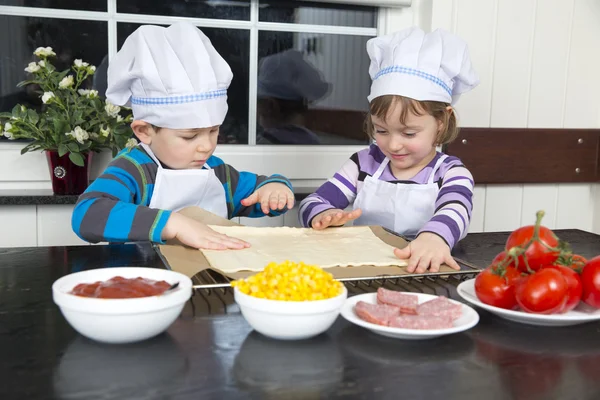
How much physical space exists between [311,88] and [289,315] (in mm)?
1691

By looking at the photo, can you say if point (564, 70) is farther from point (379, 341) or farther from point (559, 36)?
point (379, 341)

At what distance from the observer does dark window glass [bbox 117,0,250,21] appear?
84.2 inches

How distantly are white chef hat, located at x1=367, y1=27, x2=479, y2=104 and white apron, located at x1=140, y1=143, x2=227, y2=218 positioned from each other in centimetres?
47

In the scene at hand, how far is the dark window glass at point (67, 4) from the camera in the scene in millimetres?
2037

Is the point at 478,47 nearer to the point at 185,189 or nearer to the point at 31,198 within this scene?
the point at 185,189

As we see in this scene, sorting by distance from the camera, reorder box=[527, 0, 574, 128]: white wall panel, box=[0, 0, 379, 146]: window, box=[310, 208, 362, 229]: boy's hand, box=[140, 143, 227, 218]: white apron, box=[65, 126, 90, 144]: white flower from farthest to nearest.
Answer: box=[527, 0, 574, 128]: white wall panel → box=[0, 0, 379, 146]: window → box=[65, 126, 90, 144]: white flower → box=[140, 143, 227, 218]: white apron → box=[310, 208, 362, 229]: boy's hand

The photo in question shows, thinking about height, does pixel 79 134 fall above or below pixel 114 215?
above

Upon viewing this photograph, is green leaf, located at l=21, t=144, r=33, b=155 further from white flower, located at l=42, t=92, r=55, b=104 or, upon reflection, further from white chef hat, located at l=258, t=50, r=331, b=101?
white chef hat, located at l=258, t=50, r=331, b=101

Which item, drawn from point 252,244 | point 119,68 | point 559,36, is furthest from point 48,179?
point 559,36

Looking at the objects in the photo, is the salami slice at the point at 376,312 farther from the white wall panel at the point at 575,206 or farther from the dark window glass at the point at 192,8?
the white wall panel at the point at 575,206

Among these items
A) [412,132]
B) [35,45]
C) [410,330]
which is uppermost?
[35,45]

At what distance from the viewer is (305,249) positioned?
125 centimetres

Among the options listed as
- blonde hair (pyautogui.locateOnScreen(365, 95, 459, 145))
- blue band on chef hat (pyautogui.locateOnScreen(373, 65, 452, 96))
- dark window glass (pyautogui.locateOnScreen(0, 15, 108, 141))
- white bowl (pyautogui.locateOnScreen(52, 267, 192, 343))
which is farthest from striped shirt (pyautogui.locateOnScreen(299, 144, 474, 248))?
dark window glass (pyautogui.locateOnScreen(0, 15, 108, 141))

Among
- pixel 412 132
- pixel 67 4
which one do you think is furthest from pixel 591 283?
pixel 67 4
